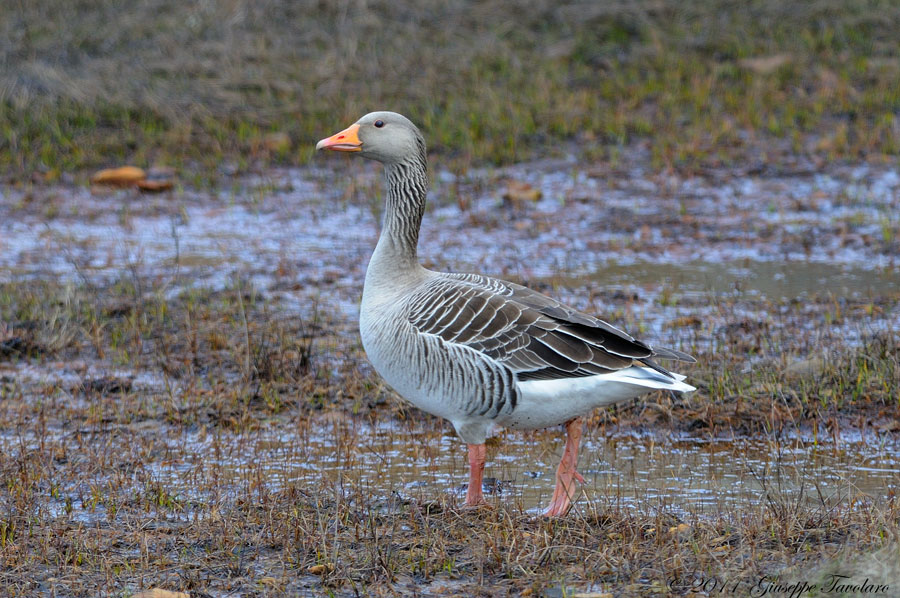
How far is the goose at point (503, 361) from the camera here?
543 centimetres

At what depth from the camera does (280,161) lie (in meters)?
13.5

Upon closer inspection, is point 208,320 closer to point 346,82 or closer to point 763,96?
point 346,82

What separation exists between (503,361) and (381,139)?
161cm

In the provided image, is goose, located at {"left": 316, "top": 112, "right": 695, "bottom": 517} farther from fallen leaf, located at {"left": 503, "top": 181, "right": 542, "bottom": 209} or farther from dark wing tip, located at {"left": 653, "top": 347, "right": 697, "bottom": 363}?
fallen leaf, located at {"left": 503, "top": 181, "right": 542, "bottom": 209}

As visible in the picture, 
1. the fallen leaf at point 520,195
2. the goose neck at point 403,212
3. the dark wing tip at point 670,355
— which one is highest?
the goose neck at point 403,212

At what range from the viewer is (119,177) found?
12836mm

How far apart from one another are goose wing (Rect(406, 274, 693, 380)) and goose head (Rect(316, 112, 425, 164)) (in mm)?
1023

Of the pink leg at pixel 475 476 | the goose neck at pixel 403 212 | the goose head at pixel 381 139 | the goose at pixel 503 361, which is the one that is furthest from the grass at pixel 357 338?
the goose head at pixel 381 139

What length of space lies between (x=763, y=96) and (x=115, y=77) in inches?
327

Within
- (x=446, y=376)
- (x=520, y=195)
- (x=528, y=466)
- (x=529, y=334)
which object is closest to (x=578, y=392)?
(x=529, y=334)

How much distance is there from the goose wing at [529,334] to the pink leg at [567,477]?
0.40 metres

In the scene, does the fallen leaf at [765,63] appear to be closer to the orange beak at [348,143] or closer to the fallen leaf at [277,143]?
the fallen leaf at [277,143]

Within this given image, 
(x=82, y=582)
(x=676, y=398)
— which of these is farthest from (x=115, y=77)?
(x=82, y=582)

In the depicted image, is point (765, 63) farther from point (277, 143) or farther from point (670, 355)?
point (670, 355)
